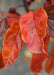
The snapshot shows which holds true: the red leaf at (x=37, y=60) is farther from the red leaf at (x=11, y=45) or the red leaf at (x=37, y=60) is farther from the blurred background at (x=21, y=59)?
the blurred background at (x=21, y=59)

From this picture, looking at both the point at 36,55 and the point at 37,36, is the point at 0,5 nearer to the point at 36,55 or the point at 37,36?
the point at 36,55

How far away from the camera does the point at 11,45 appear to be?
0.99 feet

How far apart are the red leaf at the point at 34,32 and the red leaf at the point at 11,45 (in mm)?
48

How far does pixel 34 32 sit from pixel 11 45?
86mm

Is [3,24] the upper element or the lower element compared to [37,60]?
upper

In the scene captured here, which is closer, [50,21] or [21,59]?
[50,21]

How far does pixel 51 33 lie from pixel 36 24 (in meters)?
0.05

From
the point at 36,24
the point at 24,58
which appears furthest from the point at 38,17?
the point at 24,58

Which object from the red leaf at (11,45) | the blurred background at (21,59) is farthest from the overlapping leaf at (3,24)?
the blurred background at (21,59)

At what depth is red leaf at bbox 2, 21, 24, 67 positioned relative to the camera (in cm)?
30

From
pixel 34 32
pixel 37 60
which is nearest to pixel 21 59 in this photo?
pixel 37 60

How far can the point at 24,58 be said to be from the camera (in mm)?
1232

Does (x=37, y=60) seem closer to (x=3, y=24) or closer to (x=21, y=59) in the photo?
(x=3, y=24)

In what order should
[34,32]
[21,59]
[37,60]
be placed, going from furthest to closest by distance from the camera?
[21,59], [37,60], [34,32]
